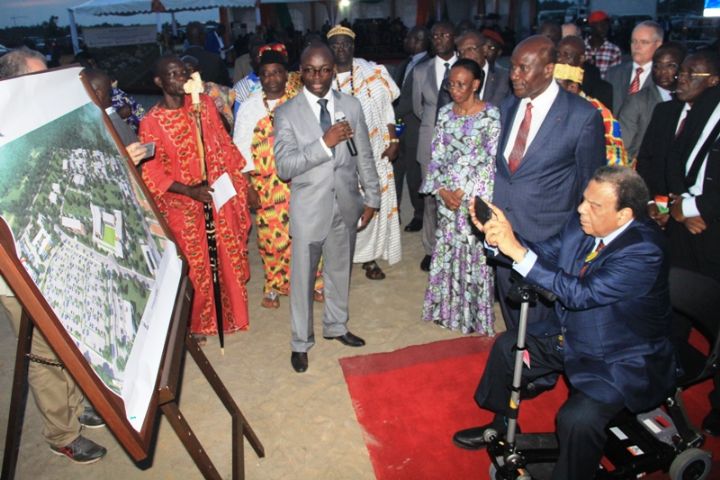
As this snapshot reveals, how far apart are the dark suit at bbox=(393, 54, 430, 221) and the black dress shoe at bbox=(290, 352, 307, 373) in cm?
256

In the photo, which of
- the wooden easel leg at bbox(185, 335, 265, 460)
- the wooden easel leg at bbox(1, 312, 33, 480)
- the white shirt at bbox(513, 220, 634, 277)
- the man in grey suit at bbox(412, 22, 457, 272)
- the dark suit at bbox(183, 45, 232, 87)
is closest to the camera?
the wooden easel leg at bbox(1, 312, 33, 480)

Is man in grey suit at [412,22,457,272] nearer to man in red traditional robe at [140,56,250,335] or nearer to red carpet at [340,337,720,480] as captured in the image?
red carpet at [340,337,720,480]

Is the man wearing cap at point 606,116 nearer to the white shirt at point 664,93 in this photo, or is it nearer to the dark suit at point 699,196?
the dark suit at point 699,196

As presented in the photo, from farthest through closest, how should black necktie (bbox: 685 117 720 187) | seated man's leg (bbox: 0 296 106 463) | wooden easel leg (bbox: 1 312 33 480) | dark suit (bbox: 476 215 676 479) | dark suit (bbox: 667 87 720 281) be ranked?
1. black necktie (bbox: 685 117 720 187)
2. dark suit (bbox: 667 87 720 281)
3. seated man's leg (bbox: 0 296 106 463)
4. dark suit (bbox: 476 215 676 479)
5. wooden easel leg (bbox: 1 312 33 480)

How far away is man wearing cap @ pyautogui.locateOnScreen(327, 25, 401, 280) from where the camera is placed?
188 inches

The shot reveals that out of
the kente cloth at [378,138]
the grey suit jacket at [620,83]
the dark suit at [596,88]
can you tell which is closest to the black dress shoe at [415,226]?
the kente cloth at [378,138]

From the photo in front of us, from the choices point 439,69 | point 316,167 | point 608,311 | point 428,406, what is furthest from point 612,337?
point 439,69

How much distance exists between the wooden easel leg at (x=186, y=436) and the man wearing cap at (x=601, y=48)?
7165mm

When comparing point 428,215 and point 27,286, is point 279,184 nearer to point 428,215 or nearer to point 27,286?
point 428,215

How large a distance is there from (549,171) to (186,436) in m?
2.43

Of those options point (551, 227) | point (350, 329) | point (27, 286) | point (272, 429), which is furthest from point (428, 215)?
point (27, 286)

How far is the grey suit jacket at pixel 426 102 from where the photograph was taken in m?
4.97

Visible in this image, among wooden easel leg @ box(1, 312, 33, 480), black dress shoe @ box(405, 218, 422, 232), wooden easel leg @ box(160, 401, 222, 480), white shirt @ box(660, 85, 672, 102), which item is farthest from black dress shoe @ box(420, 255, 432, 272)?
wooden easel leg @ box(1, 312, 33, 480)

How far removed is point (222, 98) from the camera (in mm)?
5902
